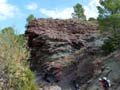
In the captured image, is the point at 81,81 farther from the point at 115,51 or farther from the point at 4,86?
the point at 4,86

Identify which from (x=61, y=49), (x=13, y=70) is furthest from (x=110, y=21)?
(x=13, y=70)

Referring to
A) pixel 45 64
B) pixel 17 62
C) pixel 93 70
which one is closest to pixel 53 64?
pixel 45 64

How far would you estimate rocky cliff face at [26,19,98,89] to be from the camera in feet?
170

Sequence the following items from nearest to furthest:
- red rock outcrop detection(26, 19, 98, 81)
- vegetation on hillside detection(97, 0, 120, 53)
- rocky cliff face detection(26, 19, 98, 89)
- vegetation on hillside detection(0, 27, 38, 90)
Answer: vegetation on hillside detection(0, 27, 38, 90) → vegetation on hillside detection(97, 0, 120, 53) → rocky cliff face detection(26, 19, 98, 89) → red rock outcrop detection(26, 19, 98, 81)

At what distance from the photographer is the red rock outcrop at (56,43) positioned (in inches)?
2162

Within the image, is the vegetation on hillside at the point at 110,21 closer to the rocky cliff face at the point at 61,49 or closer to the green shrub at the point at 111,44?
the green shrub at the point at 111,44

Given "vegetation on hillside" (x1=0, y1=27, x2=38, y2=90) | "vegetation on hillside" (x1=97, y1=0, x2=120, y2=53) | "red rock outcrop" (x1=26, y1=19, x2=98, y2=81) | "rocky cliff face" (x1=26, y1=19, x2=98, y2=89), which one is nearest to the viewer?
"vegetation on hillside" (x1=0, y1=27, x2=38, y2=90)

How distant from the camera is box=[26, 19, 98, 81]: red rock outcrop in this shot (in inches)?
2162

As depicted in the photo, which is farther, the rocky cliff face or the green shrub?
the rocky cliff face

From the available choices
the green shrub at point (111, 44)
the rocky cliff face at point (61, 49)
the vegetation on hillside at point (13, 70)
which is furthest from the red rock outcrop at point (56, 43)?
the vegetation on hillside at point (13, 70)

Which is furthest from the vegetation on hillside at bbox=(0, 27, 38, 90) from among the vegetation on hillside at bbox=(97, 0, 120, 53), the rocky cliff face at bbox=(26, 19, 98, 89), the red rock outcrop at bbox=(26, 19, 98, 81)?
the red rock outcrop at bbox=(26, 19, 98, 81)

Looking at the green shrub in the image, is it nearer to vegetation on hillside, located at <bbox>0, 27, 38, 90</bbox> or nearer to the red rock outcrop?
the red rock outcrop

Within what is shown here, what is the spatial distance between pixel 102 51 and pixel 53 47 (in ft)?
38.4

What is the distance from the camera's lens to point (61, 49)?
59.6 m
